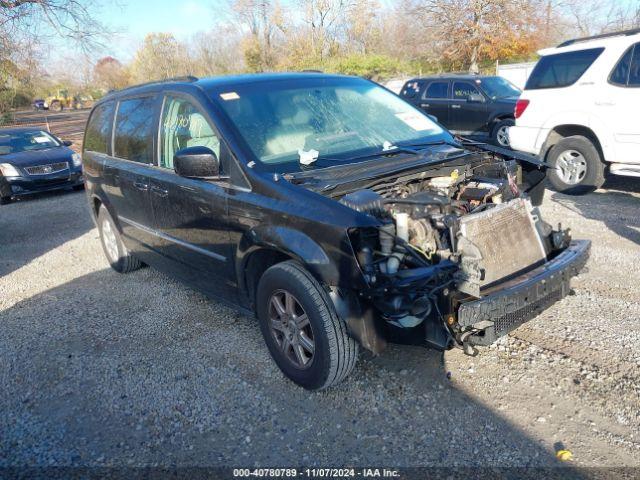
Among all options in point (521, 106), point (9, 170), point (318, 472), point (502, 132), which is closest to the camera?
point (318, 472)

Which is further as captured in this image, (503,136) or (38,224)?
(503,136)

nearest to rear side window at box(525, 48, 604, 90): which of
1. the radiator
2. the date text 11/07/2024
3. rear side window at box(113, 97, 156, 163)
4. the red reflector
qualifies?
the red reflector

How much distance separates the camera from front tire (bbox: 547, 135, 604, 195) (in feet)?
23.5

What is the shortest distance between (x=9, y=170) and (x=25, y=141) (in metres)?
1.43

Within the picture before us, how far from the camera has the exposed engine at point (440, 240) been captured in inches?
104

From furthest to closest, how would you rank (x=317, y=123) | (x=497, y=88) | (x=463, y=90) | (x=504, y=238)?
1. (x=463, y=90)
2. (x=497, y=88)
3. (x=317, y=123)
4. (x=504, y=238)

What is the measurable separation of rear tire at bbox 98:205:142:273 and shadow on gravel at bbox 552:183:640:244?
17.9 feet

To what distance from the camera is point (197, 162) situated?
11.0ft

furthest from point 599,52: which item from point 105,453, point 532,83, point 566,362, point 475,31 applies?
point 475,31

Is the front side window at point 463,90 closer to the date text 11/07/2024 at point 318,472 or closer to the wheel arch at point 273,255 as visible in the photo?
the wheel arch at point 273,255

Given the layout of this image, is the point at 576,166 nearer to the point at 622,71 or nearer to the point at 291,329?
the point at 622,71

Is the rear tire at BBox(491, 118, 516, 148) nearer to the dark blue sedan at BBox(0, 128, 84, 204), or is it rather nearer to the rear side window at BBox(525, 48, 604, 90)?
the rear side window at BBox(525, 48, 604, 90)

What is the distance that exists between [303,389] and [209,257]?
1.24m

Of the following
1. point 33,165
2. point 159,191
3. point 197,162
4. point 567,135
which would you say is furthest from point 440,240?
point 33,165
